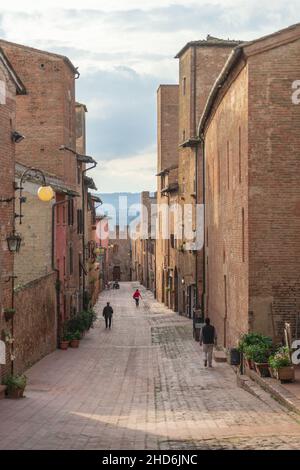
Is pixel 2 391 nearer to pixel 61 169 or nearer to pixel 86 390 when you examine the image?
pixel 86 390

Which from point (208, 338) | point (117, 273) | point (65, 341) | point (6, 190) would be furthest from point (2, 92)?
point (117, 273)

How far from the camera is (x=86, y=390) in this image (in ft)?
65.1

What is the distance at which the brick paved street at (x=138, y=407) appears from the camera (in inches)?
477

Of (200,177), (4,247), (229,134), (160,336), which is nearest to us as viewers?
(4,247)

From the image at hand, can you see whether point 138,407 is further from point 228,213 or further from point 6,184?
point 228,213

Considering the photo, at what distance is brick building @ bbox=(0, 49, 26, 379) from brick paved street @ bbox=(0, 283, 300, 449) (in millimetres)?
1787

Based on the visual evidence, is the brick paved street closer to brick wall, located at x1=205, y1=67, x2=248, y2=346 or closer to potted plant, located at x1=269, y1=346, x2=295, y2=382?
potted plant, located at x1=269, y1=346, x2=295, y2=382

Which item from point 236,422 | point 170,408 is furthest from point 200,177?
point 236,422

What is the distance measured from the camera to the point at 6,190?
19234 millimetres

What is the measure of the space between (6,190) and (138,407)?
249 inches

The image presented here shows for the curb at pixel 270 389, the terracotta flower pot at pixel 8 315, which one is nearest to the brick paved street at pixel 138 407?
the curb at pixel 270 389

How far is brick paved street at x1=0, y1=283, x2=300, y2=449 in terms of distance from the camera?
477 inches

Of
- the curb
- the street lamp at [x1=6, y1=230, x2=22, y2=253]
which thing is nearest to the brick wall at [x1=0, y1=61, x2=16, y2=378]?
the street lamp at [x1=6, y1=230, x2=22, y2=253]

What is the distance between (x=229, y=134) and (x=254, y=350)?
8.32 meters
